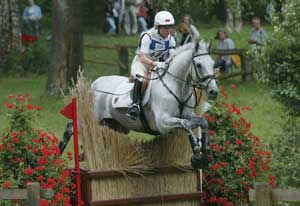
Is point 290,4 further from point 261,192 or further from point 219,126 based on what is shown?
point 261,192

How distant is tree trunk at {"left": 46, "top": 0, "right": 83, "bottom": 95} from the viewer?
2642 cm

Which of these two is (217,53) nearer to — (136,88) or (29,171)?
(136,88)

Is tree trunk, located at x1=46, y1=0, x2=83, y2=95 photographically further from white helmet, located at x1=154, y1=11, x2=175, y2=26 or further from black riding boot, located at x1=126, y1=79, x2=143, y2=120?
white helmet, located at x1=154, y1=11, x2=175, y2=26

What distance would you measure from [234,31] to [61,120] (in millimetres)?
17042

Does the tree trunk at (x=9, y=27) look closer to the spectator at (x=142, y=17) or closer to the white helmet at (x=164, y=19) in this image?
the spectator at (x=142, y=17)

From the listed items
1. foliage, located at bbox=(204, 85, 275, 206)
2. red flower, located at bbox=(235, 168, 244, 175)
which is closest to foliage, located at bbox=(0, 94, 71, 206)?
foliage, located at bbox=(204, 85, 275, 206)

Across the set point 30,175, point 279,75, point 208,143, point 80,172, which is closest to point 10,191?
point 30,175

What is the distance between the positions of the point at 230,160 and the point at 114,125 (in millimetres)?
1852

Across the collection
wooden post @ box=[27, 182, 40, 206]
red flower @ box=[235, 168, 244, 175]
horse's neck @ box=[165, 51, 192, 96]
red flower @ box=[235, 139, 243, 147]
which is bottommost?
red flower @ box=[235, 168, 244, 175]

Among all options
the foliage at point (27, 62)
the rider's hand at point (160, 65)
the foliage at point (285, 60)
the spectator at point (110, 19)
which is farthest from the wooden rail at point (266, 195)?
the spectator at point (110, 19)

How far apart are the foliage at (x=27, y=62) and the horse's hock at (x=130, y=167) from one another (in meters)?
16.1

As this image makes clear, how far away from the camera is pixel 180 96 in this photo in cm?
1538

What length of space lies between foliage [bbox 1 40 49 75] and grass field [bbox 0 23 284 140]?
1.64ft

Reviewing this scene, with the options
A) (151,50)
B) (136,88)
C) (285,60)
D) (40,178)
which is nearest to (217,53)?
(285,60)
